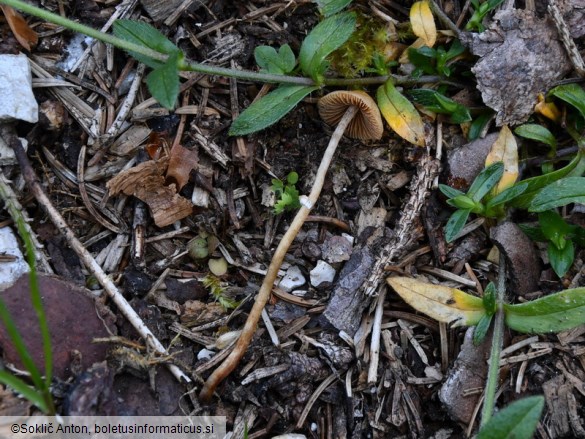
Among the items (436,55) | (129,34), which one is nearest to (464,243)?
(436,55)

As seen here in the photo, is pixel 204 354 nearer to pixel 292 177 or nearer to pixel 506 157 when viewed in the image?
pixel 292 177

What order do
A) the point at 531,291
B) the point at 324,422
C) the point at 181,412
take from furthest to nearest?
the point at 531,291 < the point at 324,422 < the point at 181,412

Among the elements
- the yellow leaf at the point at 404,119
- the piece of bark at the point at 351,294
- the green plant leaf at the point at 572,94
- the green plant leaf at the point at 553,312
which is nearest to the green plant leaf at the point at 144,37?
the yellow leaf at the point at 404,119

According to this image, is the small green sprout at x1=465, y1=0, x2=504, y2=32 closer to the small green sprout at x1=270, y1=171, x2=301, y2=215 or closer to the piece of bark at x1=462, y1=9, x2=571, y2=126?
the piece of bark at x1=462, y1=9, x2=571, y2=126

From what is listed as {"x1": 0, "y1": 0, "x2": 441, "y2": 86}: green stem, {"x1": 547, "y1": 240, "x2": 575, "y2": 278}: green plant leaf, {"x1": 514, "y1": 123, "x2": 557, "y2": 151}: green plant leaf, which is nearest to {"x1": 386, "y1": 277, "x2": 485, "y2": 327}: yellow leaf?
{"x1": 547, "y1": 240, "x2": 575, "y2": 278}: green plant leaf

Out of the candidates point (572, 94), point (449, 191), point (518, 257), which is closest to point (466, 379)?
point (518, 257)

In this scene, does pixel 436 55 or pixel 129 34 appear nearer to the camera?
pixel 129 34

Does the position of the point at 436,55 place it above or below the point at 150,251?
above

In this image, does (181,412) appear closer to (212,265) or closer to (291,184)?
(212,265)
